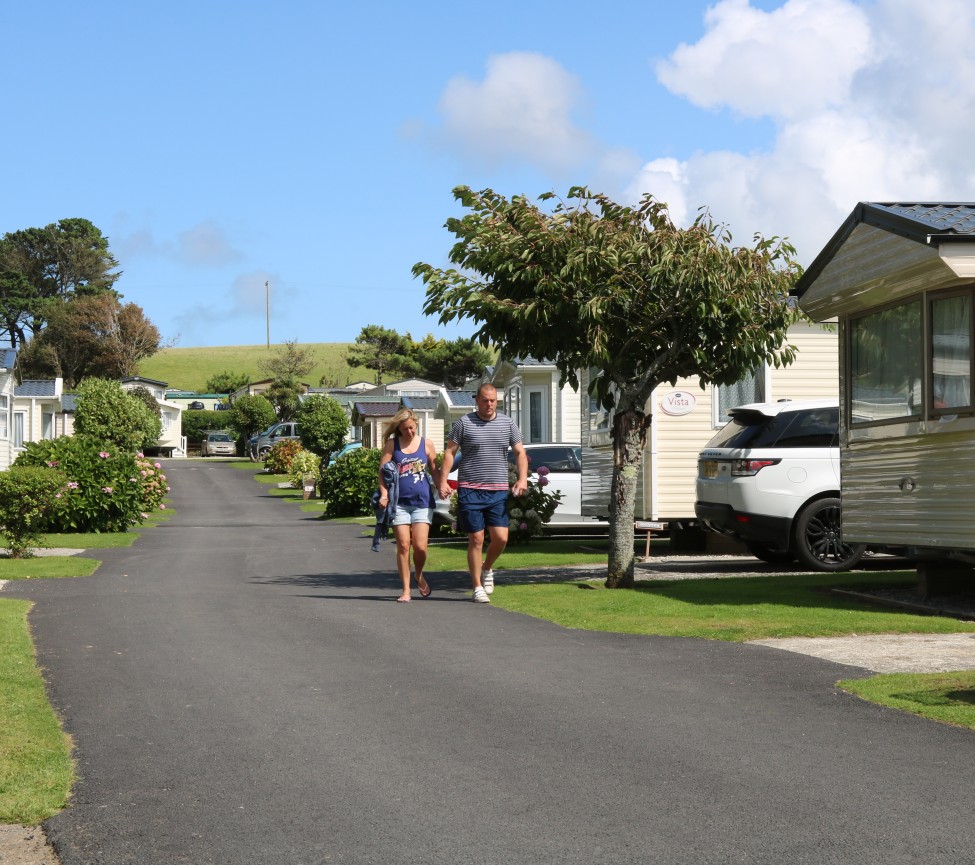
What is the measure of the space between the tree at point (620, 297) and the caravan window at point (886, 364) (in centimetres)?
103

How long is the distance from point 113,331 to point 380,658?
281ft

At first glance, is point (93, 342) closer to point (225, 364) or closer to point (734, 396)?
point (225, 364)

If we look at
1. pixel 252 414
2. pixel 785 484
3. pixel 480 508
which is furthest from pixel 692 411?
pixel 252 414

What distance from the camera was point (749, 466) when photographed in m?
14.4

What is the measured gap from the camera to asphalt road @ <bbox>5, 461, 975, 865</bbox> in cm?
448

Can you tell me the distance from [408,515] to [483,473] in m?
0.76

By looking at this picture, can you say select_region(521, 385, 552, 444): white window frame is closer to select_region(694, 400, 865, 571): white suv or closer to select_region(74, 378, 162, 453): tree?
select_region(694, 400, 865, 571): white suv

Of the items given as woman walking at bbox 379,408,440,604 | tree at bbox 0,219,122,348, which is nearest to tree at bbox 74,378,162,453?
woman walking at bbox 379,408,440,604

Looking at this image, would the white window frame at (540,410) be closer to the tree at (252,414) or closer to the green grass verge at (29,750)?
the green grass verge at (29,750)

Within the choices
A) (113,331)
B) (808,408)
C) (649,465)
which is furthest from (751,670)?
(113,331)

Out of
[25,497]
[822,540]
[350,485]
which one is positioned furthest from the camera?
[350,485]

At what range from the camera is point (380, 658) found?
851 centimetres

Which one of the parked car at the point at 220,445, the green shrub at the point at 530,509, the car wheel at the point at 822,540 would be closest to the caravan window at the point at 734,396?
the green shrub at the point at 530,509

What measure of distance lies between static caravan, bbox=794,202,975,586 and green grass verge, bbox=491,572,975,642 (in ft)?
2.52
